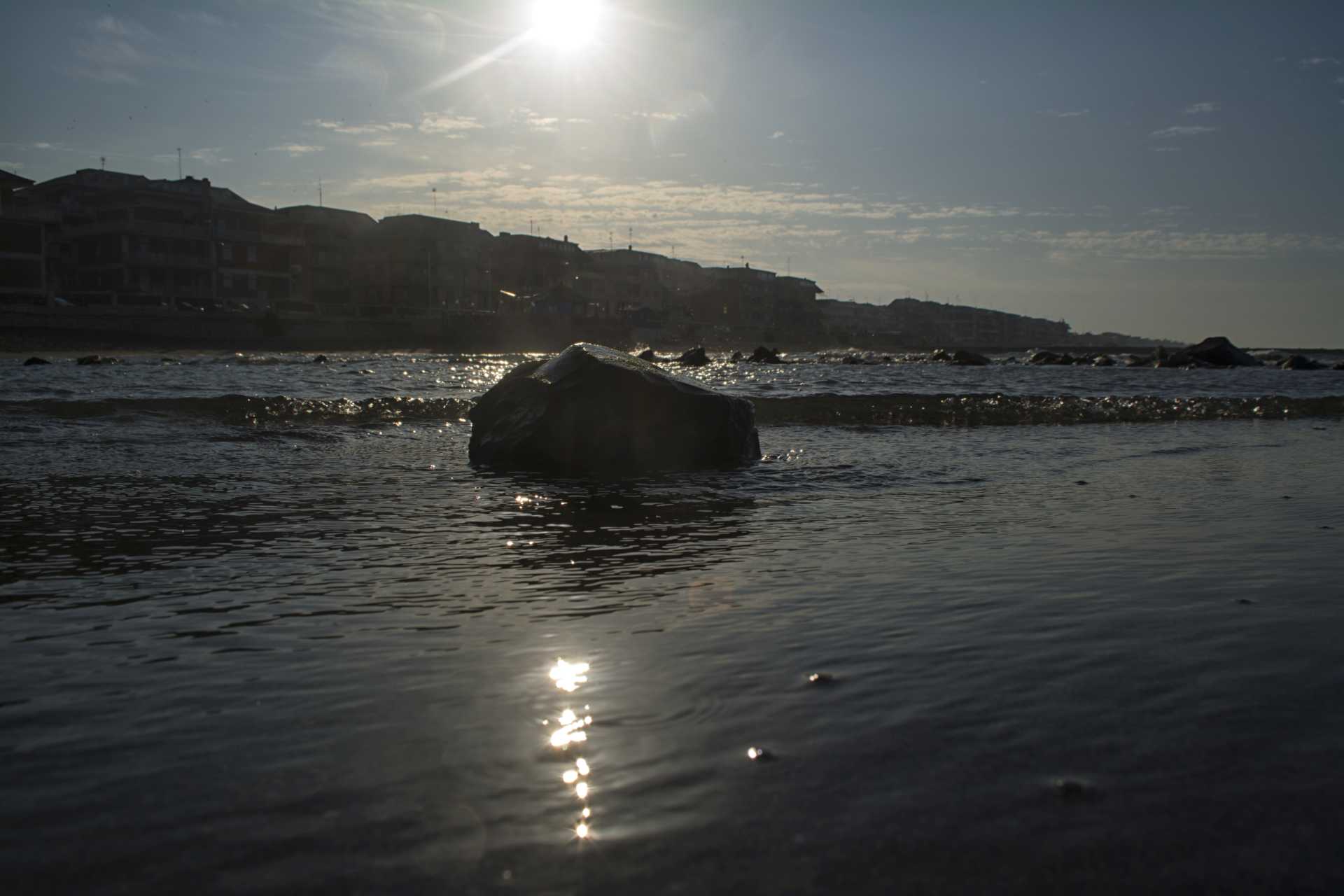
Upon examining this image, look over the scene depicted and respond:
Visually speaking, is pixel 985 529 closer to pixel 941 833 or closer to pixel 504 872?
pixel 941 833

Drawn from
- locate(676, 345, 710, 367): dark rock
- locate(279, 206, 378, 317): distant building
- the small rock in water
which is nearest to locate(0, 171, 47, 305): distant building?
locate(279, 206, 378, 317): distant building

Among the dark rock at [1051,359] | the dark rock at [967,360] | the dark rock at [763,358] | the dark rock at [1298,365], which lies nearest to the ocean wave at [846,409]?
the dark rock at [1298,365]

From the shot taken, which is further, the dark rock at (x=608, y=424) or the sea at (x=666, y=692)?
the dark rock at (x=608, y=424)

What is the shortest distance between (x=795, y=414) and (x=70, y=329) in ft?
153

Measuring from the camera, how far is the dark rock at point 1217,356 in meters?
38.4

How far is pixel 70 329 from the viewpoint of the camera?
163 feet

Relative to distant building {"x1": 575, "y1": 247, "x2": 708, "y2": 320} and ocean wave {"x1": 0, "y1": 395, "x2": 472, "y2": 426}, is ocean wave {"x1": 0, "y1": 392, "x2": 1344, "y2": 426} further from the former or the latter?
distant building {"x1": 575, "y1": 247, "x2": 708, "y2": 320}

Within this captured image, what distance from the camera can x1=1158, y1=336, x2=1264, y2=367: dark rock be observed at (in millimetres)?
38406

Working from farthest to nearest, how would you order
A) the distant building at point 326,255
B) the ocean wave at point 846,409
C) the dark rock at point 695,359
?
the distant building at point 326,255 < the dark rock at point 695,359 < the ocean wave at point 846,409

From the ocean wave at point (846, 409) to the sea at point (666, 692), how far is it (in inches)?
250

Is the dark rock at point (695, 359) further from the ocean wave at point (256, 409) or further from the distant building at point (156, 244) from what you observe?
the distant building at point (156, 244)

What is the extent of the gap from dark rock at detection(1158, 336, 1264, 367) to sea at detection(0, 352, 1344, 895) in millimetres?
35654

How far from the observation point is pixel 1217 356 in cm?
3841

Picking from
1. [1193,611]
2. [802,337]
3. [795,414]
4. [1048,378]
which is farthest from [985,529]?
[802,337]
